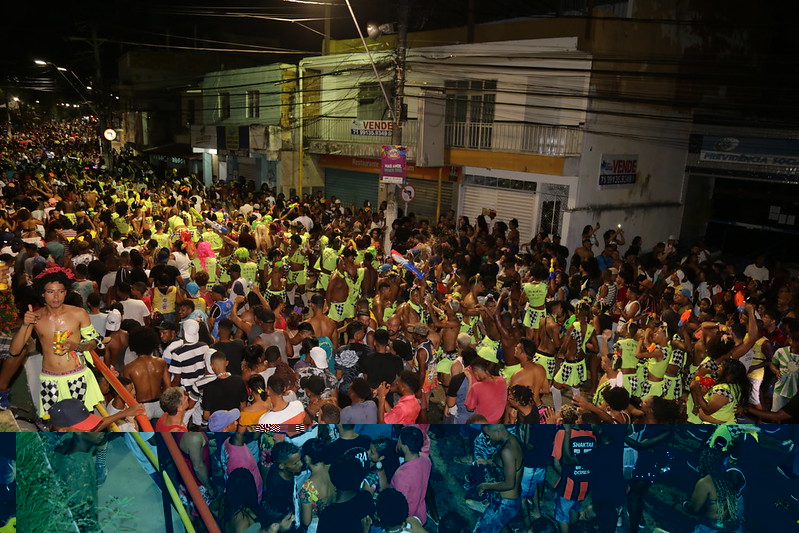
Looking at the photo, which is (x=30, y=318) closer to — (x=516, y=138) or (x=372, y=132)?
(x=516, y=138)

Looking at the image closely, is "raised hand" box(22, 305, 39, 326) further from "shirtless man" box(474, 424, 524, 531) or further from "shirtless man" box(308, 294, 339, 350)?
"shirtless man" box(474, 424, 524, 531)

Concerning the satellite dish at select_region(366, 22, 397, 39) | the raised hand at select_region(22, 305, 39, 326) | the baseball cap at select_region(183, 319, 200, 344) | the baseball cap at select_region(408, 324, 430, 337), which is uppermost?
the satellite dish at select_region(366, 22, 397, 39)

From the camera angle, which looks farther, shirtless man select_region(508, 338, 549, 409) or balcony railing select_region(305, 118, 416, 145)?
balcony railing select_region(305, 118, 416, 145)

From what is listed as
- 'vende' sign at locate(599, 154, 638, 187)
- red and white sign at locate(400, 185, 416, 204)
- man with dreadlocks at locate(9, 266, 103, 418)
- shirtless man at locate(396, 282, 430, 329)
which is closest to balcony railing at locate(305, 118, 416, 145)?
red and white sign at locate(400, 185, 416, 204)

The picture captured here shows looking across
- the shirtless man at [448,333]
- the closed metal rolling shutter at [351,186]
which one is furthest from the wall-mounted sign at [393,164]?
the closed metal rolling shutter at [351,186]

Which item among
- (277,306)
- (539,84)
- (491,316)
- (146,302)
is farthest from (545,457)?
(539,84)

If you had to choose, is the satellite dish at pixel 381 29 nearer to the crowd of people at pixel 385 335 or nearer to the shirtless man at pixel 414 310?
the crowd of people at pixel 385 335

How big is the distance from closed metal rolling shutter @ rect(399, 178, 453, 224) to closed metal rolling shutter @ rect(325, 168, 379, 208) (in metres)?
2.14

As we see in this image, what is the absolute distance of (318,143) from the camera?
23.0 m

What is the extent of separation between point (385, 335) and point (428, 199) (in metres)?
15.0

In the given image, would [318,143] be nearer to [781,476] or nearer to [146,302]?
[146,302]

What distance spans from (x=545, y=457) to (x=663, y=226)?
16.1 metres

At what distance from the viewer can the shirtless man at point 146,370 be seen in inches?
211

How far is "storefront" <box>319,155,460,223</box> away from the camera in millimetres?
19172
